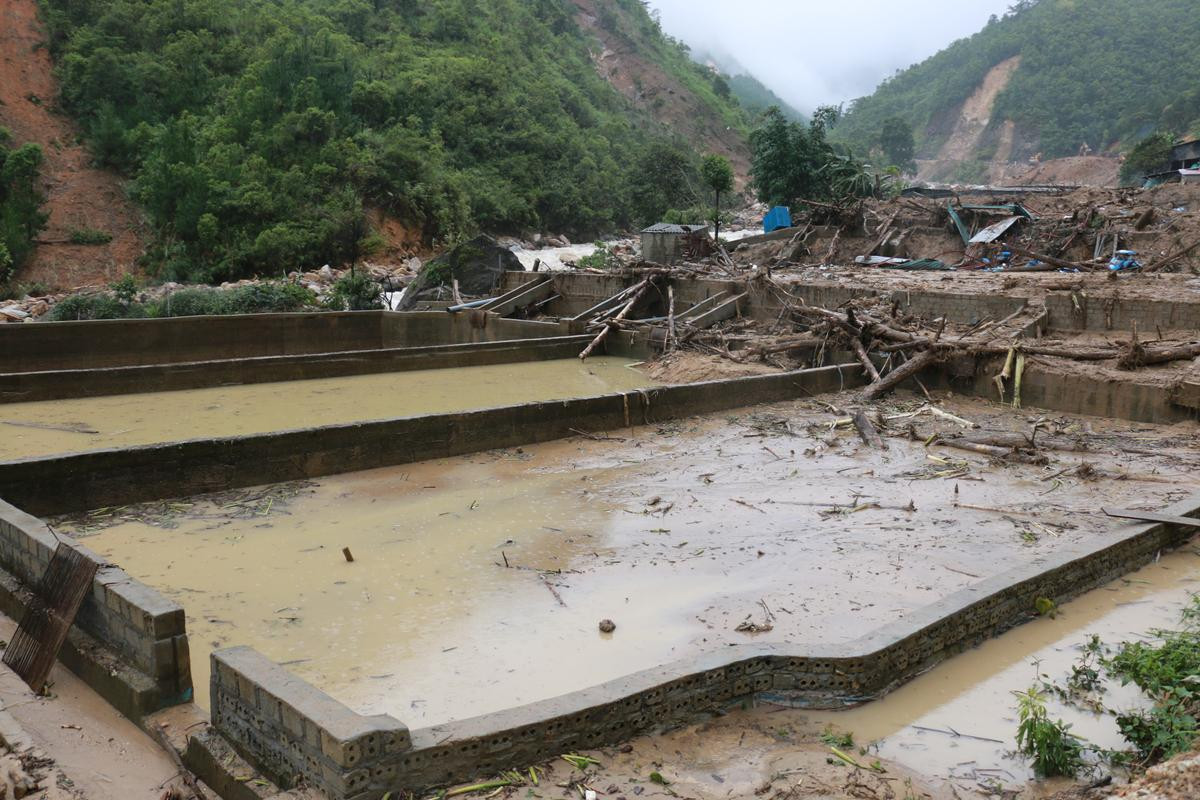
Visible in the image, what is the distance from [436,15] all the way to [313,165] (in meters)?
19.0

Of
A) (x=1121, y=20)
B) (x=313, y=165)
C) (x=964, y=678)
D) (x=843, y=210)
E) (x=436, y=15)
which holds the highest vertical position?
(x=1121, y=20)

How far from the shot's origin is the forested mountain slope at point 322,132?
29.8 meters

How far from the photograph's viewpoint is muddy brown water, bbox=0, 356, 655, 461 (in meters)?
11.5

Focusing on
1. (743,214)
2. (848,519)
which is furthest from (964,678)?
(743,214)

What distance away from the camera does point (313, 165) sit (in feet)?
105

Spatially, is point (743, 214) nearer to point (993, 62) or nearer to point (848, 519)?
point (848, 519)

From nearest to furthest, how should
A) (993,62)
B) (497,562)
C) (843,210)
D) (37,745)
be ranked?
(37,745) < (497,562) < (843,210) < (993,62)

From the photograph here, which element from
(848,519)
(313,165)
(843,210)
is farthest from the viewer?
(313,165)

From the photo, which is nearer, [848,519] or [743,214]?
[848,519]

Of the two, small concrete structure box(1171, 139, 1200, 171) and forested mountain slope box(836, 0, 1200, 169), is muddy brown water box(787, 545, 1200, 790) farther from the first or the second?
forested mountain slope box(836, 0, 1200, 169)

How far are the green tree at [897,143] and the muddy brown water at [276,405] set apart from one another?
60.6m

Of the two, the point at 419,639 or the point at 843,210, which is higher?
the point at 843,210

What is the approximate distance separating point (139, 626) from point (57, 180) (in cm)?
3332

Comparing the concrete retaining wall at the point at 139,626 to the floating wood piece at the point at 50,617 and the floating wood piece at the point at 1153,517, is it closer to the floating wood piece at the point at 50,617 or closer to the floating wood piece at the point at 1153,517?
the floating wood piece at the point at 50,617
